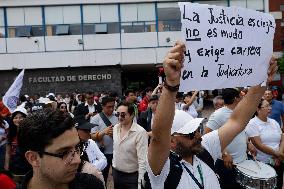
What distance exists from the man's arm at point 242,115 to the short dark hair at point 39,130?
4.89ft

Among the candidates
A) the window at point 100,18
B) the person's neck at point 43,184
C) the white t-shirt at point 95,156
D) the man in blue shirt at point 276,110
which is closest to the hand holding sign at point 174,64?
the person's neck at point 43,184

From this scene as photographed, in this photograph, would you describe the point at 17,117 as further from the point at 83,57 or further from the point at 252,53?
the point at 83,57

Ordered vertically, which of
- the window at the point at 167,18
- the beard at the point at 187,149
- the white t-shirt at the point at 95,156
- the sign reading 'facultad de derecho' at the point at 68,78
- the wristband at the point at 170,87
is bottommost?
the sign reading 'facultad de derecho' at the point at 68,78

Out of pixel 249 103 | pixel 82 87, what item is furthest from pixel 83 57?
pixel 249 103

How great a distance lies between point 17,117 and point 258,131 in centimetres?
340

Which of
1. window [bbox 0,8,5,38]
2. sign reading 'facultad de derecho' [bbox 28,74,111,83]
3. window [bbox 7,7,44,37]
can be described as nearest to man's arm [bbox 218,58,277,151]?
sign reading 'facultad de derecho' [bbox 28,74,111,83]

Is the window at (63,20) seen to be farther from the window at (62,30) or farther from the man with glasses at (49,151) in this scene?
the man with glasses at (49,151)

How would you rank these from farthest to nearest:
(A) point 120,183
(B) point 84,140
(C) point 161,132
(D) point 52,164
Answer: (A) point 120,183 < (B) point 84,140 < (C) point 161,132 < (D) point 52,164

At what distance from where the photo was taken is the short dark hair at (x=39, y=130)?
2031 millimetres

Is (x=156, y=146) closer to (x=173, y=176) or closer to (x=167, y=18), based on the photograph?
(x=173, y=176)

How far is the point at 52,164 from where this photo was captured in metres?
2.03

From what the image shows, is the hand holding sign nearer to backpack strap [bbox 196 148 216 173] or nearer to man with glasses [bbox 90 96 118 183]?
backpack strap [bbox 196 148 216 173]

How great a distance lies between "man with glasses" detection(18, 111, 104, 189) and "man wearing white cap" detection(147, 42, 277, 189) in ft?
1.95

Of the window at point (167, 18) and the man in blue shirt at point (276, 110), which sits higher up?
the window at point (167, 18)
